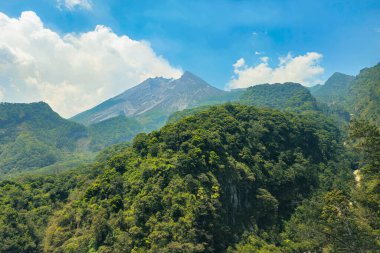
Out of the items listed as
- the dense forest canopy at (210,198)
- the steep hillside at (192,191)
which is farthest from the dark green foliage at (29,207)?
the steep hillside at (192,191)

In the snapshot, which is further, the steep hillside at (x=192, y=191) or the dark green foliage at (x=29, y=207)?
the dark green foliage at (x=29, y=207)

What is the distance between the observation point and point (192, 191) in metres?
47.8

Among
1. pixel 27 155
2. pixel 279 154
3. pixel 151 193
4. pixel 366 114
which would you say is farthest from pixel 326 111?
pixel 27 155

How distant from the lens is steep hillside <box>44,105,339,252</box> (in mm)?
43812

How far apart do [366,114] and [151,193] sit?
11234cm

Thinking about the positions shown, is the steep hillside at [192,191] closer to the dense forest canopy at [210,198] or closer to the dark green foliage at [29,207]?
the dense forest canopy at [210,198]

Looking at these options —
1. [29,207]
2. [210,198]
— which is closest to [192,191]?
[210,198]

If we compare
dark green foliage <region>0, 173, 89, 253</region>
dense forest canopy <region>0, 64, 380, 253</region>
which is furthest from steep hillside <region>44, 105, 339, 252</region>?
dark green foliage <region>0, 173, 89, 253</region>

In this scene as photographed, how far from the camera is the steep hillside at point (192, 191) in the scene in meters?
43.8

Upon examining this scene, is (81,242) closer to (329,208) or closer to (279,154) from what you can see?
(329,208)

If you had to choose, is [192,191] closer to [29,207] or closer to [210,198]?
[210,198]

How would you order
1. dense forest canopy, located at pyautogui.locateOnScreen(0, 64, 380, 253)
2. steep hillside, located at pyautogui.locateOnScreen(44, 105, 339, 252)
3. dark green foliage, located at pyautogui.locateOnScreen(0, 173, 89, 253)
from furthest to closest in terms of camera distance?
dark green foliage, located at pyautogui.locateOnScreen(0, 173, 89, 253) < steep hillside, located at pyautogui.locateOnScreen(44, 105, 339, 252) < dense forest canopy, located at pyautogui.locateOnScreen(0, 64, 380, 253)

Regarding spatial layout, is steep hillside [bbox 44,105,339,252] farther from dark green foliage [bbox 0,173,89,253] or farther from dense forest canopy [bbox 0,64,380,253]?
dark green foliage [bbox 0,173,89,253]

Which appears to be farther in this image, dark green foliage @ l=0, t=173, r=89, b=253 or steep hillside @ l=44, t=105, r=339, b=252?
dark green foliage @ l=0, t=173, r=89, b=253
